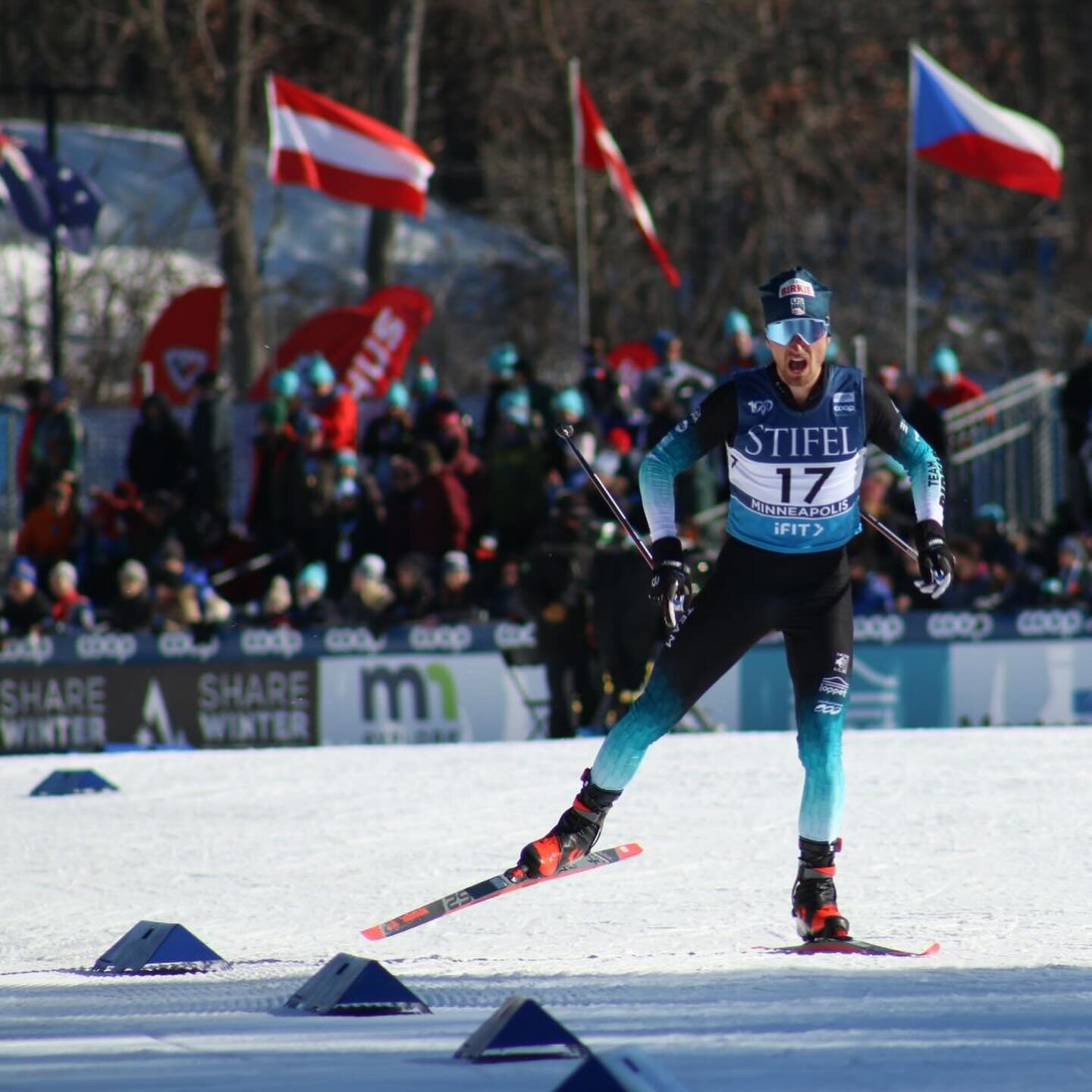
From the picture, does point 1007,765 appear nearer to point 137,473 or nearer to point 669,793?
point 669,793

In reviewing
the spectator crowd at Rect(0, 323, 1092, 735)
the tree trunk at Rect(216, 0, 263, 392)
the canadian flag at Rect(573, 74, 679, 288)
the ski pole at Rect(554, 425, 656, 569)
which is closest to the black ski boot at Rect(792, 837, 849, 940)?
the ski pole at Rect(554, 425, 656, 569)

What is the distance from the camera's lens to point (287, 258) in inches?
1110

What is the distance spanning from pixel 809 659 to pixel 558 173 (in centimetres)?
2054

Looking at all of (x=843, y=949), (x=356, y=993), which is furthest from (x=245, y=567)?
(x=356, y=993)

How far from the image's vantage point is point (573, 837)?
6.55 metres

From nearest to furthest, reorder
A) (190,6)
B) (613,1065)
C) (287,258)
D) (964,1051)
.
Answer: (613,1065), (964,1051), (190,6), (287,258)

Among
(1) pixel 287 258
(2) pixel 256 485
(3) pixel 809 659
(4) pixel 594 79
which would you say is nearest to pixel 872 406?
(3) pixel 809 659

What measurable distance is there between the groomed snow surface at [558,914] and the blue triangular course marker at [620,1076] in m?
0.40

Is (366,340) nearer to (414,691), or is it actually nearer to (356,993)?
(414,691)

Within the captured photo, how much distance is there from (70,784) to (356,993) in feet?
16.9

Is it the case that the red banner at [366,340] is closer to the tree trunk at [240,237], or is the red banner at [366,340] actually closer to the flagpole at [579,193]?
the flagpole at [579,193]

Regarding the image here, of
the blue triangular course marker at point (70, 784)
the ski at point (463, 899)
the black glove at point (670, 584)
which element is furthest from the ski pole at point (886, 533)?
the blue triangular course marker at point (70, 784)

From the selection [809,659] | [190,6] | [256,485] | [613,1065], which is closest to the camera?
[613,1065]

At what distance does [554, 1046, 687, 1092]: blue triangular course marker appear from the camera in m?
3.95
